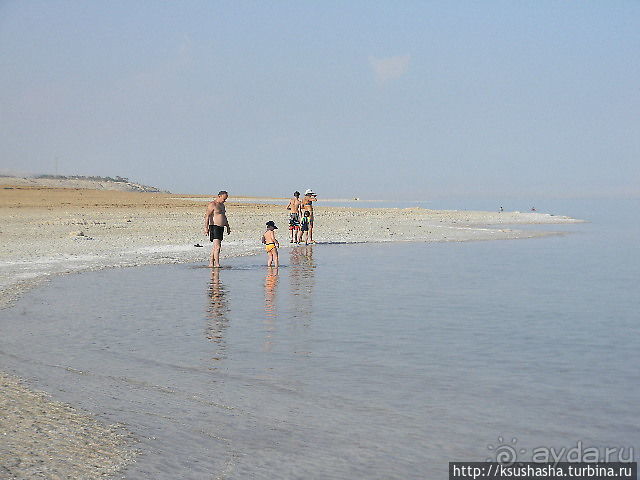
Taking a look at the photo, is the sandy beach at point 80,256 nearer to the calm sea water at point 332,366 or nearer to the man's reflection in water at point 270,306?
the calm sea water at point 332,366

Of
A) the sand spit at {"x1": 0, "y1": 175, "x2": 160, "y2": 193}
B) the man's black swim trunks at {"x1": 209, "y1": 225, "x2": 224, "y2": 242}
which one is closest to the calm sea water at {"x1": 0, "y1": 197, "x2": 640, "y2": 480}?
the man's black swim trunks at {"x1": 209, "y1": 225, "x2": 224, "y2": 242}

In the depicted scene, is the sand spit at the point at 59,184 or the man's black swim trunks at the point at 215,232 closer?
the man's black swim trunks at the point at 215,232

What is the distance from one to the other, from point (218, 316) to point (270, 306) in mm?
1542

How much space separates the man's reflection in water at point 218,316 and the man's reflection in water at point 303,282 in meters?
1.40

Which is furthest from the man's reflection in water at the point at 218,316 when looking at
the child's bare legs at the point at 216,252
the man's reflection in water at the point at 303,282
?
the child's bare legs at the point at 216,252

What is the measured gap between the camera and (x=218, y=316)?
46.7 feet

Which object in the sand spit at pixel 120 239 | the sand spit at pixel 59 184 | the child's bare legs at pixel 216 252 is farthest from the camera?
the sand spit at pixel 59 184

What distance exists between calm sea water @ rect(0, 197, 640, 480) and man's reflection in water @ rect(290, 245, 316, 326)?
13 centimetres

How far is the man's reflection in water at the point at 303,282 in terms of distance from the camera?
48.5 feet

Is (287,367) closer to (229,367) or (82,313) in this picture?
(229,367)

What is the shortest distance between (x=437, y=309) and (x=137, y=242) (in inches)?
692

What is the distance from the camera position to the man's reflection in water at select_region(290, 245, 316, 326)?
14781 millimetres

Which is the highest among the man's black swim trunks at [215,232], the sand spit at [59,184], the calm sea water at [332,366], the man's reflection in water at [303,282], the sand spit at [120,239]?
the sand spit at [59,184]

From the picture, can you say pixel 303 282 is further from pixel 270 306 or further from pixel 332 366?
pixel 332 366
